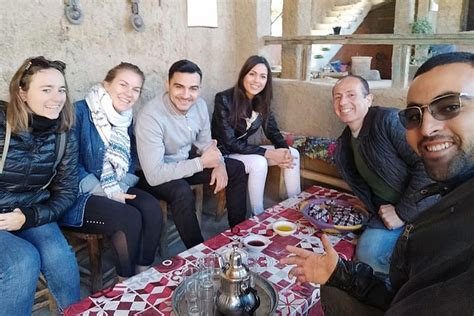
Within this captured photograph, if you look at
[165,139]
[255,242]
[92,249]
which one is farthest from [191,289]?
[165,139]

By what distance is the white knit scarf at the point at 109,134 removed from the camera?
2.20 meters

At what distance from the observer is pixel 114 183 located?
87.9 inches

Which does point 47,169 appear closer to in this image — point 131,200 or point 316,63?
point 131,200

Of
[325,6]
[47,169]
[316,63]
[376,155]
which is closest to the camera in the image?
[47,169]

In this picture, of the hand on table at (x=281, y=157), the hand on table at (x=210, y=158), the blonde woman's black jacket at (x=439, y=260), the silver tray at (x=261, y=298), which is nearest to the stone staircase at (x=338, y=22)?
the hand on table at (x=281, y=157)

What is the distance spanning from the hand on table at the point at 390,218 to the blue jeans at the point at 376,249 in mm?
64

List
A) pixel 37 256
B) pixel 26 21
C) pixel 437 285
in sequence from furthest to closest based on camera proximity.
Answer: pixel 26 21 < pixel 37 256 < pixel 437 285

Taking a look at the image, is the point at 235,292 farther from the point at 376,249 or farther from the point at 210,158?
the point at 210,158

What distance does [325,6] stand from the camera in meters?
9.84

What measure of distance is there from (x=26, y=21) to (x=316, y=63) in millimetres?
7141

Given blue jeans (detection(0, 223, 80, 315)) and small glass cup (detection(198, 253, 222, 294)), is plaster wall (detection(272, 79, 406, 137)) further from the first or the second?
blue jeans (detection(0, 223, 80, 315))

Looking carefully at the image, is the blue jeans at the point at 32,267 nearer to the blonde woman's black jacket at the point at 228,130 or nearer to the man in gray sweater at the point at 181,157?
the man in gray sweater at the point at 181,157

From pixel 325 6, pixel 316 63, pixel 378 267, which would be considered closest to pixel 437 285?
pixel 378 267

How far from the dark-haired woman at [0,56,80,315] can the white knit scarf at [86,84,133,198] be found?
10.2 inches
